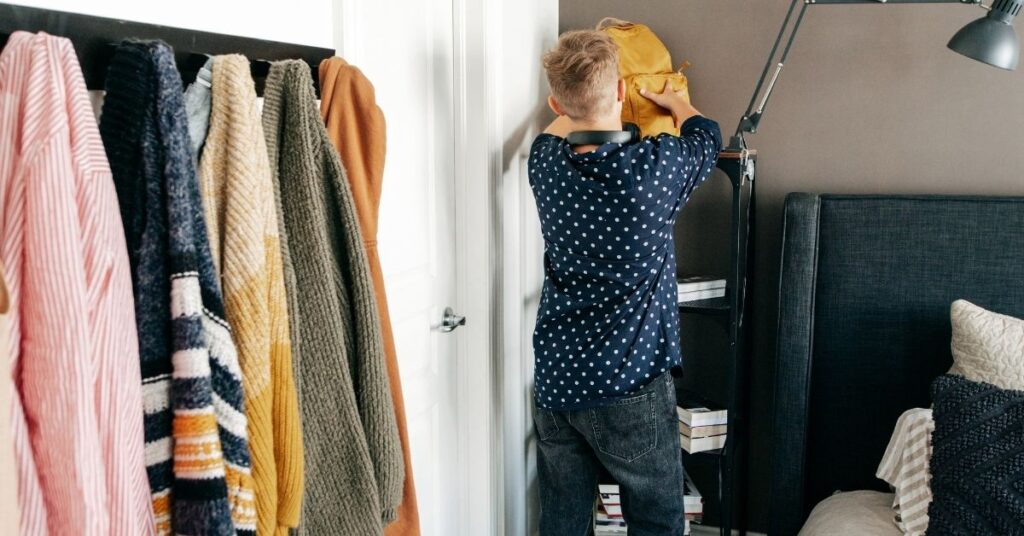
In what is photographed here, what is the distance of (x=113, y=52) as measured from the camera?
745 millimetres

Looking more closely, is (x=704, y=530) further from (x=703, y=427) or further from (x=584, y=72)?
(x=584, y=72)

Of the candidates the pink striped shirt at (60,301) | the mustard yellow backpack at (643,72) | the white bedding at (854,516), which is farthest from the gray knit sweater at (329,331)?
the mustard yellow backpack at (643,72)

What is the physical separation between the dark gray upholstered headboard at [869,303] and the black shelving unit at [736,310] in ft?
0.37

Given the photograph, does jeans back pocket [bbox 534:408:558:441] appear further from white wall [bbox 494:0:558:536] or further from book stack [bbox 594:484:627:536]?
book stack [bbox 594:484:627:536]

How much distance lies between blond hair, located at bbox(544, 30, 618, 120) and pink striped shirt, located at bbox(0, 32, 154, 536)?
1.22 metres

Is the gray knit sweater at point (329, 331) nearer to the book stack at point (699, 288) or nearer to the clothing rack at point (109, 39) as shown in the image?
the clothing rack at point (109, 39)

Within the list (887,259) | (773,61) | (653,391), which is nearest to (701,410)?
(653,391)

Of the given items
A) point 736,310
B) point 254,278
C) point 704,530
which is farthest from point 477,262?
point 704,530

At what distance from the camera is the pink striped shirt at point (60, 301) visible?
0.60 metres

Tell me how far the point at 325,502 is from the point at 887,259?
1.70m

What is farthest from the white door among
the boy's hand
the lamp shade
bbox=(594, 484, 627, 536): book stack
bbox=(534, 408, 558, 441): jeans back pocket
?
the lamp shade

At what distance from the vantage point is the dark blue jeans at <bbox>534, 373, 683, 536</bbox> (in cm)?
183

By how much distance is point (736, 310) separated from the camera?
6.96ft

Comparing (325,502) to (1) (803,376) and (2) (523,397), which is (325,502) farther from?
(1) (803,376)
